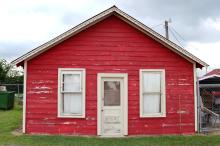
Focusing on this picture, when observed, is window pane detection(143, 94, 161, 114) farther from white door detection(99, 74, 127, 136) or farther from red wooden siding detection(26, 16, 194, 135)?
white door detection(99, 74, 127, 136)

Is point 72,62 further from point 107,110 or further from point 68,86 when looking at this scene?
point 107,110

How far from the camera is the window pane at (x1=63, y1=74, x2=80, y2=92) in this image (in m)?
15.3

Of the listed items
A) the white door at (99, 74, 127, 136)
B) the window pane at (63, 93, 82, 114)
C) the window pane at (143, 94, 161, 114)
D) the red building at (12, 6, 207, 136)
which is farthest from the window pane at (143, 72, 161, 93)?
the window pane at (63, 93, 82, 114)

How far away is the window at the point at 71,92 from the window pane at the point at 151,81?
2432mm

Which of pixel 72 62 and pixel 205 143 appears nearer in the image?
pixel 205 143

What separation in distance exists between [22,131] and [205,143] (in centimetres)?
703

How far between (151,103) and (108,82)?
6.18 feet

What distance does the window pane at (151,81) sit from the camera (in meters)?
15.6

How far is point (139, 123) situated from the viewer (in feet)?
50.7

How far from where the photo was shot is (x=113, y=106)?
15453 millimetres

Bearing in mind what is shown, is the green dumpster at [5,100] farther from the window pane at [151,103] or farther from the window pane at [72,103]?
Answer: the window pane at [151,103]

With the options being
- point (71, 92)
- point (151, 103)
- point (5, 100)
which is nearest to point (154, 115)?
point (151, 103)

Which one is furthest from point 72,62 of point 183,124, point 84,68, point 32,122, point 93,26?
point 183,124

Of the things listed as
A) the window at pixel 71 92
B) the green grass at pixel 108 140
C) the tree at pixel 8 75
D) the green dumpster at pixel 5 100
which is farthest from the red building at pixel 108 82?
the tree at pixel 8 75
